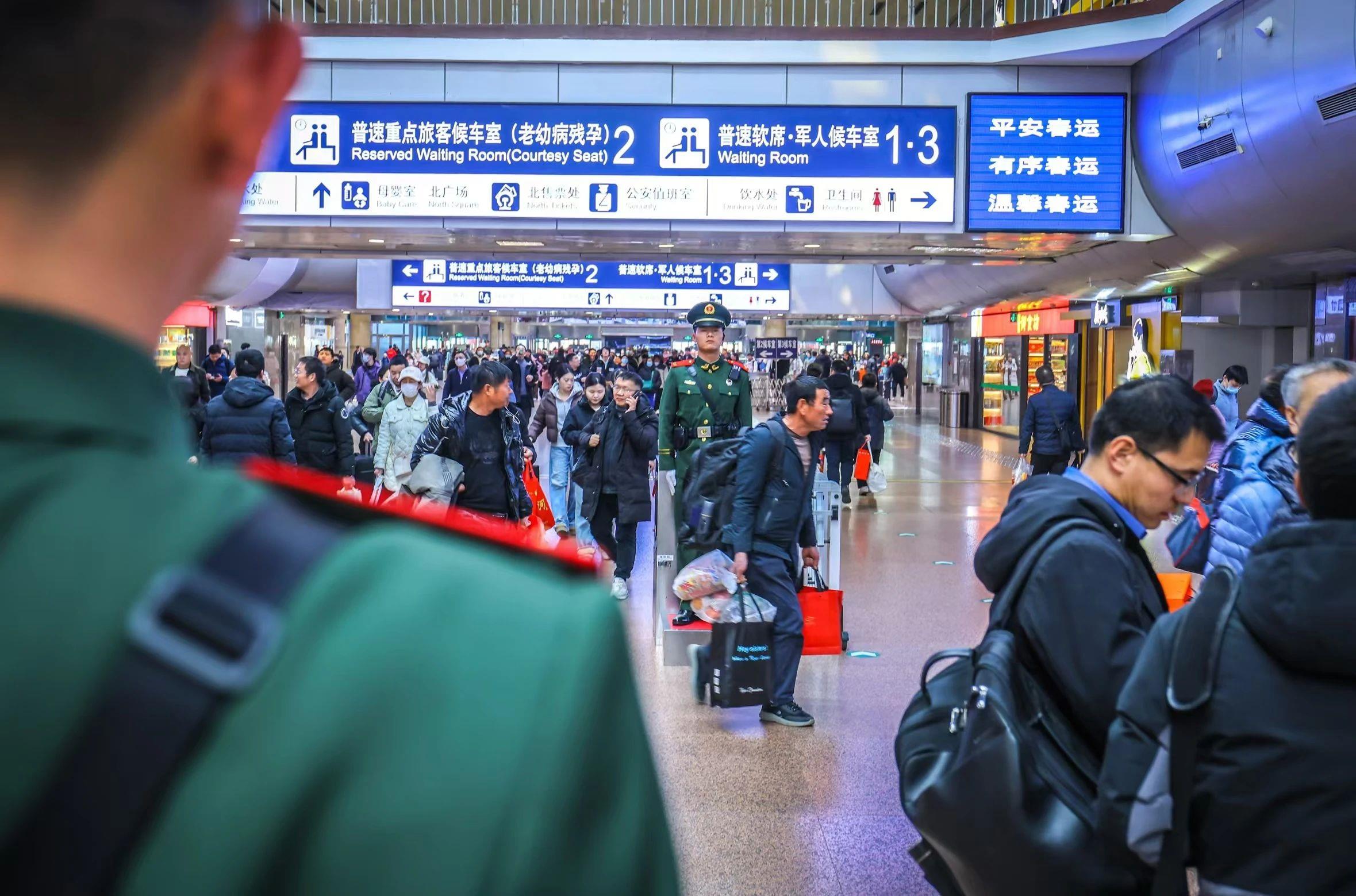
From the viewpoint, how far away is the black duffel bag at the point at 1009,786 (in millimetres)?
2271

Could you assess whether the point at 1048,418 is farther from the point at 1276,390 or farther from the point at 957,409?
the point at 957,409

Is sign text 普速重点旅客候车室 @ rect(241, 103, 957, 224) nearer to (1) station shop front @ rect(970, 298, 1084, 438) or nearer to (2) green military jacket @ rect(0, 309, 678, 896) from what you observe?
(1) station shop front @ rect(970, 298, 1084, 438)

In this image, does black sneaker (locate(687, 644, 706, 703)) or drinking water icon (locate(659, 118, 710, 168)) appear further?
drinking water icon (locate(659, 118, 710, 168))

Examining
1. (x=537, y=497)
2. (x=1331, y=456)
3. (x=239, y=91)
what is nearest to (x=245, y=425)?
(x=537, y=497)

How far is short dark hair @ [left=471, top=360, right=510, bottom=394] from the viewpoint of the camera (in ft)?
22.9

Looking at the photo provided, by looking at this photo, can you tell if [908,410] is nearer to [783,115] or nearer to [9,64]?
[783,115]

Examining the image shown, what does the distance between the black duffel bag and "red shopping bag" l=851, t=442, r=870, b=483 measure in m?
12.3

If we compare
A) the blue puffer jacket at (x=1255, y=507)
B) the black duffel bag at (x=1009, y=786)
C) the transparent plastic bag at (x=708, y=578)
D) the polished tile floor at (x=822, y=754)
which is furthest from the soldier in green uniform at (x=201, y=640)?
the transparent plastic bag at (x=708, y=578)

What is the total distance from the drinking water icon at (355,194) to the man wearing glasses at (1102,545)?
31.2 ft

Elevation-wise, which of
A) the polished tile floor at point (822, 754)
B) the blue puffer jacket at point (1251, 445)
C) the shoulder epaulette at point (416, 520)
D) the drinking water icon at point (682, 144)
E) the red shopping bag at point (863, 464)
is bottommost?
the polished tile floor at point (822, 754)

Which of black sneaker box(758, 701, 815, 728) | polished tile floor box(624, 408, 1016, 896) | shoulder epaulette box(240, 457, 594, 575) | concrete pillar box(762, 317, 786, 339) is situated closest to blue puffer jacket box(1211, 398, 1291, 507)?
polished tile floor box(624, 408, 1016, 896)

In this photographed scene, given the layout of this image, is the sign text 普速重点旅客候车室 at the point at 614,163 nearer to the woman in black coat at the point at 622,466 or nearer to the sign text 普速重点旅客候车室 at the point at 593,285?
the woman in black coat at the point at 622,466

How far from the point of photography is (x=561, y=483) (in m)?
10.6

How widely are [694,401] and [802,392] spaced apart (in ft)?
7.12
